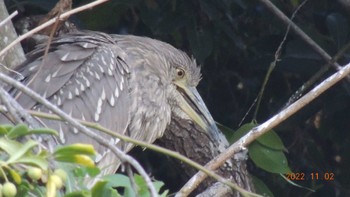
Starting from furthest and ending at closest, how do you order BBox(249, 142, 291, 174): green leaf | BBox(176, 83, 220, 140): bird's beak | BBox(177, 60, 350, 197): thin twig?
BBox(176, 83, 220, 140): bird's beak < BBox(249, 142, 291, 174): green leaf < BBox(177, 60, 350, 197): thin twig

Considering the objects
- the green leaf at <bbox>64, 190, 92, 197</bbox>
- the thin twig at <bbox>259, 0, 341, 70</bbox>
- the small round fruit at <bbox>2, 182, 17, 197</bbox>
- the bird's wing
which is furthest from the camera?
the thin twig at <bbox>259, 0, 341, 70</bbox>

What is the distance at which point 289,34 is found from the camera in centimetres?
479

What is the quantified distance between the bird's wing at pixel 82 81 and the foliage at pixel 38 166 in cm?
159

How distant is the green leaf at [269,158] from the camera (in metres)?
4.06

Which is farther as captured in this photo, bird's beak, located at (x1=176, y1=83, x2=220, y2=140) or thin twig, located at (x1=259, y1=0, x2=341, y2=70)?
thin twig, located at (x1=259, y1=0, x2=341, y2=70)

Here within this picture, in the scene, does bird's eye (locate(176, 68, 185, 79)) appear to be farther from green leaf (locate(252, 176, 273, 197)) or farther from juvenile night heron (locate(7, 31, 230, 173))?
green leaf (locate(252, 176, 273, 197))

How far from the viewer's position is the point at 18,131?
1994 mm

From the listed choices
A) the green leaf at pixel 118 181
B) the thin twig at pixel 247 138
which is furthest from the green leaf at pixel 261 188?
the green leaf at pixel 118 181

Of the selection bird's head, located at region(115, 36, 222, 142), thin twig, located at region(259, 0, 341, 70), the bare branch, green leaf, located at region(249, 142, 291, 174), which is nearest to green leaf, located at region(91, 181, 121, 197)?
the bare branch

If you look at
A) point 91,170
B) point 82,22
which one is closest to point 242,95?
point 82,22

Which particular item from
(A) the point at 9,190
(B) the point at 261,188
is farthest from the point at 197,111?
(A) the point at 9,190

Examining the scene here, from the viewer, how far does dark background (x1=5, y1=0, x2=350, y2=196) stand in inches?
184

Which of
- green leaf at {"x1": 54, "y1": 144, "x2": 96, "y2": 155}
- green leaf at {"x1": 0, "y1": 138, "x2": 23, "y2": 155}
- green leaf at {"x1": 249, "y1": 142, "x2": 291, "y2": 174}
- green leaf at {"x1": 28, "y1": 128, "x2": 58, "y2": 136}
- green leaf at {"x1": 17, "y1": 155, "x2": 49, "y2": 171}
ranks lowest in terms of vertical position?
green leaf at {"x1": 249, "y1": 142, "x2": 291, "y2": 174}

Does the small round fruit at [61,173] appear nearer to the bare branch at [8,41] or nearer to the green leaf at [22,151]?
the green leaf at [22,151]
